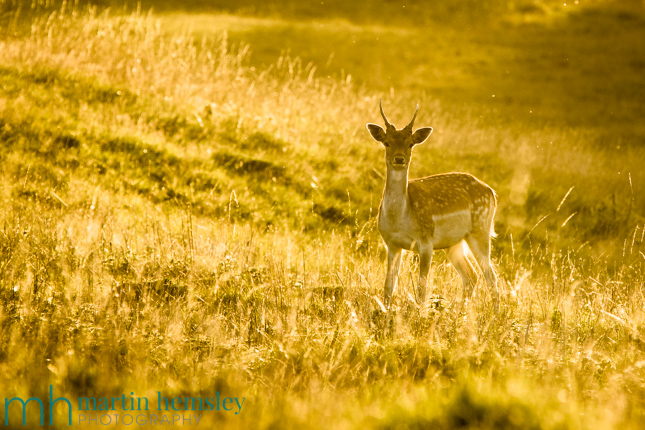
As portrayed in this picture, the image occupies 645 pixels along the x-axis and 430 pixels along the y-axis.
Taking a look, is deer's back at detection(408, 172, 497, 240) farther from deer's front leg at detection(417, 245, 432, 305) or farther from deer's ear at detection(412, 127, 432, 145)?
deer's ear at detection(412, 127, 432, 145)

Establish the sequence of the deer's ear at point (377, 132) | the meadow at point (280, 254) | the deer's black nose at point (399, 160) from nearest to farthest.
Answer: the meadow at point (280, 254) → the deer's black nose at point (399, 160) → the deer's ear at point (377, 132)

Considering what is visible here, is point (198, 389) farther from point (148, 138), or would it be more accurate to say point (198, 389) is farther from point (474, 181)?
point (148, 138)

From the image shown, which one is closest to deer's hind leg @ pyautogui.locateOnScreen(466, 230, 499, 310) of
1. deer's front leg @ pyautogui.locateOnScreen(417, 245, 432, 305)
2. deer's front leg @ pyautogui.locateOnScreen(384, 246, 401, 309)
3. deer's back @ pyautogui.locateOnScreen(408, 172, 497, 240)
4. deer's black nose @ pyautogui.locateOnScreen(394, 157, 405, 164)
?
deer's back @ pyautogui.locateOnScreen(408, 172, 497, 240)

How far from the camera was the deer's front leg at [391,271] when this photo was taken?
6.20 m

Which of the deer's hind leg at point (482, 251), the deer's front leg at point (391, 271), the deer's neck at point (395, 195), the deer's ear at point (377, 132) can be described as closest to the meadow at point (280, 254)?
the deer's front leg at point (391, 271)

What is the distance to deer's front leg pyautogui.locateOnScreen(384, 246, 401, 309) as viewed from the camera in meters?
6.20

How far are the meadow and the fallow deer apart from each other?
0.31m

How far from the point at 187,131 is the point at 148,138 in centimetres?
91

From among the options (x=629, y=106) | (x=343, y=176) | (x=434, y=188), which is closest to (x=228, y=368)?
(x=434, y=188)

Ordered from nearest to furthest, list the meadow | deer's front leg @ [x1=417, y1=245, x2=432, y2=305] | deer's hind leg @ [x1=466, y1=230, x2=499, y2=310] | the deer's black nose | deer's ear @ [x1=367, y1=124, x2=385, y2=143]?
the meadow < the deer's black nose < deer's front leg @ [x1=417, y1=245, x2=432, y2=305] < deer's ear @ [x1=367, y1=124, x2=385, y2=143] < deer's hind leg @ [x1=466, y1=230, x2=499, y2=310]

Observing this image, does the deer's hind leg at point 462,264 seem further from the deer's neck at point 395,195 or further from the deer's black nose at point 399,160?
the deer's black nose at point 399,160

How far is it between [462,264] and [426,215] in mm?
1187

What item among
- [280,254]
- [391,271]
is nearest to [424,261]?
[391,271]

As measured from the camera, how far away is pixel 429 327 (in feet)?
17.4
